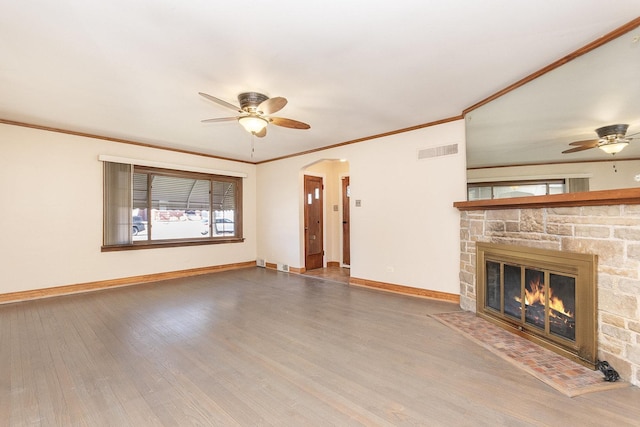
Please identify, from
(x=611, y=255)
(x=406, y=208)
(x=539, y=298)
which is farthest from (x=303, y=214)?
(x=611, y=255)

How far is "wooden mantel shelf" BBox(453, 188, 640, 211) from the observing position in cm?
203

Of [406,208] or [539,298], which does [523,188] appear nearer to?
[539,298]

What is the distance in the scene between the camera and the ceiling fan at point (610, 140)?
210 centimetres

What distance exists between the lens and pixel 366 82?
2.96 meters

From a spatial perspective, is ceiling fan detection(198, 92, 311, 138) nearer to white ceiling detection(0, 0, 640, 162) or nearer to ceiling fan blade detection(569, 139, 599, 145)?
white ceiling detection(0, 0, 640, 162)

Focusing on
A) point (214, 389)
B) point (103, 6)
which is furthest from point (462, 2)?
point (214, 389)

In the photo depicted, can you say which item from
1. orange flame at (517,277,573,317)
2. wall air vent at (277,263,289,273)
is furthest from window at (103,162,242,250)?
orange flame at (517,277,573,317)

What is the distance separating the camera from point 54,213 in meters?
4.51

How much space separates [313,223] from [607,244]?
5.12 metres

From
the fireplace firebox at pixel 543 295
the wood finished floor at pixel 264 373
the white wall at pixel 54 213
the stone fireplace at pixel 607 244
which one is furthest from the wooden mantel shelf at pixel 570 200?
the white wall at pixel 54 213

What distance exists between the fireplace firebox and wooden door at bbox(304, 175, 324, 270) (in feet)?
12.3

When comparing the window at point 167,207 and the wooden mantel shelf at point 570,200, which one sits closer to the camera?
the wooden mantel shelf at point 570,200

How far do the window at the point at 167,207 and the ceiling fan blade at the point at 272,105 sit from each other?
3624 millimetres

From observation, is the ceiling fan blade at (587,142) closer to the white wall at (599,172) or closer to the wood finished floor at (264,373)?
the white wall at (599,172)
